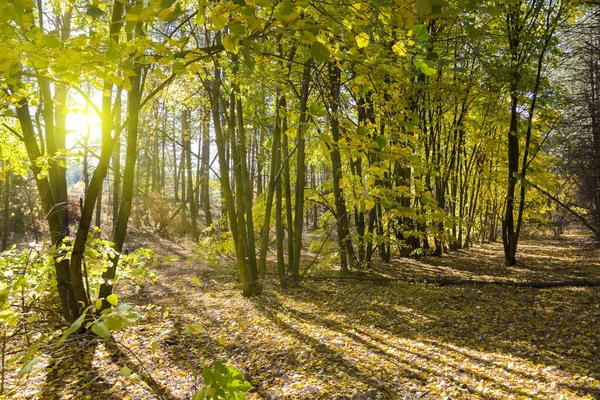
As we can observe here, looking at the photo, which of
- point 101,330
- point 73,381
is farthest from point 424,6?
point 73,381

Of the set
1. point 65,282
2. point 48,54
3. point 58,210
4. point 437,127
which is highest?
point 437,127

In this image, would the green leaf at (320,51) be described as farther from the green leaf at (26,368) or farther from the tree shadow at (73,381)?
the tree shadow at (73,381)

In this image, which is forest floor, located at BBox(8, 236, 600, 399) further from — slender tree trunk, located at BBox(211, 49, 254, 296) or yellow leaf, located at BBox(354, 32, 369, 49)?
yellow leaf, located at BBox(354, 32, 369, 49)

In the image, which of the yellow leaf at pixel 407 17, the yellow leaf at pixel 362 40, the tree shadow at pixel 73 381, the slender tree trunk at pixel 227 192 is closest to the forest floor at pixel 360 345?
the tree shadow at pixel 73 381

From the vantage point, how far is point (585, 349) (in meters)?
3.99

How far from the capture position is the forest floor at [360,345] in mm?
3326

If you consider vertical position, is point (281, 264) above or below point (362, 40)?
below

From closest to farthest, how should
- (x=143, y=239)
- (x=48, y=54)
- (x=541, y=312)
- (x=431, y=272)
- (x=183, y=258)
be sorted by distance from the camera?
(x=48, y=54), (x=541, y=312), (x=431, y=272), (x=183, y=258), (x=143, y=239)

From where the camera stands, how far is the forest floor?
10.9 feet

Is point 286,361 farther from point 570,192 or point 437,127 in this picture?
point 570,192

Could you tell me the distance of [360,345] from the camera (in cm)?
436

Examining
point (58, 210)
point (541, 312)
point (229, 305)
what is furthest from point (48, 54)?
point (541, 312)

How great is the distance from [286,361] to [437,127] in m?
9.45

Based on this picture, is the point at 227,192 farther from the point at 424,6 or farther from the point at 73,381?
the point at 424,6
